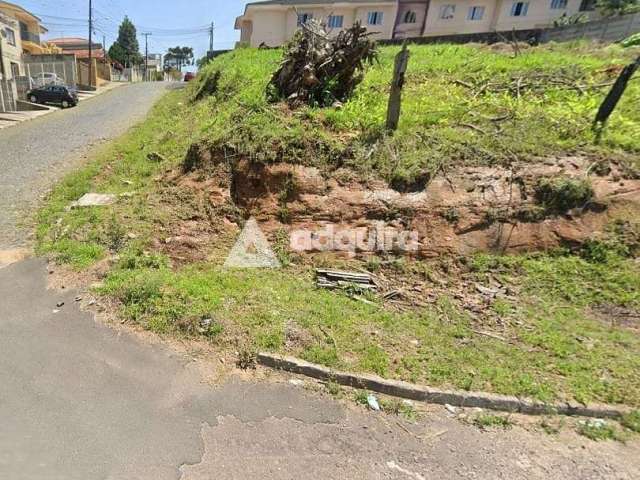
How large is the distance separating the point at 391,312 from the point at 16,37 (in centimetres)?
3450

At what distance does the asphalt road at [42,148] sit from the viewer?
6.00 metres

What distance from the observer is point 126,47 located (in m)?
50.8

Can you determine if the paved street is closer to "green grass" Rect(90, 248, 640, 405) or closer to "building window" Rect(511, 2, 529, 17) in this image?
"green grass" Rect(90, 248, 640, 405)

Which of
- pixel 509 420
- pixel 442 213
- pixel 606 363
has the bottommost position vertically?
pixel 509 420

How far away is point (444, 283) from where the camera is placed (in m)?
4.16

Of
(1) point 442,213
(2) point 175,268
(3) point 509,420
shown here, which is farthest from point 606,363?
(2) point 175,268

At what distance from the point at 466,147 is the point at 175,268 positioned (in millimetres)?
4573

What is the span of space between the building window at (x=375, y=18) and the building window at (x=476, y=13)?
6.10 m

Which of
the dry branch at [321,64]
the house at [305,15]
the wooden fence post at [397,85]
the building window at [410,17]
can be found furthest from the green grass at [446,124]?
the building window at [410,17]

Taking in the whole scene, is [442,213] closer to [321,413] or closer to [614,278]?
[614,278]

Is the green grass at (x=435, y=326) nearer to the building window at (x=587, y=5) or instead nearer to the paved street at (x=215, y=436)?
the paved street at (x=215, y=436)

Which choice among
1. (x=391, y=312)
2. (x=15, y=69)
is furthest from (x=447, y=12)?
(x=15, y=69)

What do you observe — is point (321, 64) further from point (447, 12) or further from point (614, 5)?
point (614, 5)

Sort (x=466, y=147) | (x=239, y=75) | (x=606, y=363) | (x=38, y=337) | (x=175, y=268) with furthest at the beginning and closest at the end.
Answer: (x=239, y=75) → (x=466, y=147) → (x=175, y=268) → (x=38, y=337) → (x=606, y=363)
